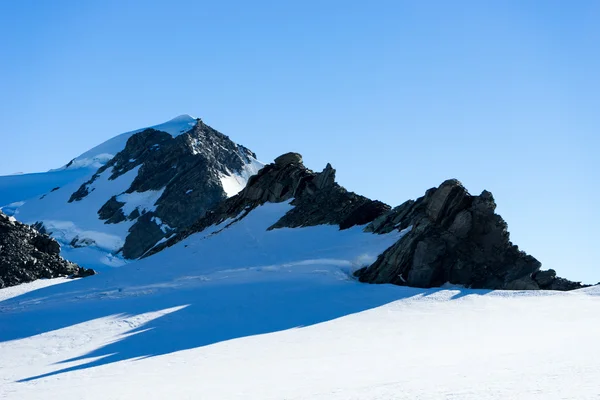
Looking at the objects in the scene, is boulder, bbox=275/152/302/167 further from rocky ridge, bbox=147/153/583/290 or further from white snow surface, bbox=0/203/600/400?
rocky ridge, bbox=147/153/583/290

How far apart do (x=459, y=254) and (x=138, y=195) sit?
8474 cm

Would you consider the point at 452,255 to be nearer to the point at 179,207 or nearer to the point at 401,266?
the point at 401,266

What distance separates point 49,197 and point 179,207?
34178mm

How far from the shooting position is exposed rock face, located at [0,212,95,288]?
42281 millimetres

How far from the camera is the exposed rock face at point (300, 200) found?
154ft

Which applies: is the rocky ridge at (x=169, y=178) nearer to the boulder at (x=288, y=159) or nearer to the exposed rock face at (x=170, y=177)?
the exposed rock face at (x=170, y=177)

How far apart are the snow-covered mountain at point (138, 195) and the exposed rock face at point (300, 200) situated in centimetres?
3991

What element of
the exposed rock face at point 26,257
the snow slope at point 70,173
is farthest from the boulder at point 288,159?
the snow slope at point 70,173

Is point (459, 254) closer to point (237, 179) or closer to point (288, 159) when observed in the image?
point (288, 159)

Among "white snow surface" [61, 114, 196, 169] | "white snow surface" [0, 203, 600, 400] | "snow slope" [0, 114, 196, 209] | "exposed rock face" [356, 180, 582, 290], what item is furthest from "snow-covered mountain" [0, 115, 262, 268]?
"exposed rock face" [356, 180, 582, 290]

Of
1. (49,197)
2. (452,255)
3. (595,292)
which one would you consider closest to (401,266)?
(452,255)

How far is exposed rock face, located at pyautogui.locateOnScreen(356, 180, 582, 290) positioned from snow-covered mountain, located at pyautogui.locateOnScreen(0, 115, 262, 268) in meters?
64.7

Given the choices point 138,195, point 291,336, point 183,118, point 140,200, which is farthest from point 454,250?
point 183,118

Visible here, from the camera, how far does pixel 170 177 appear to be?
371 feet
